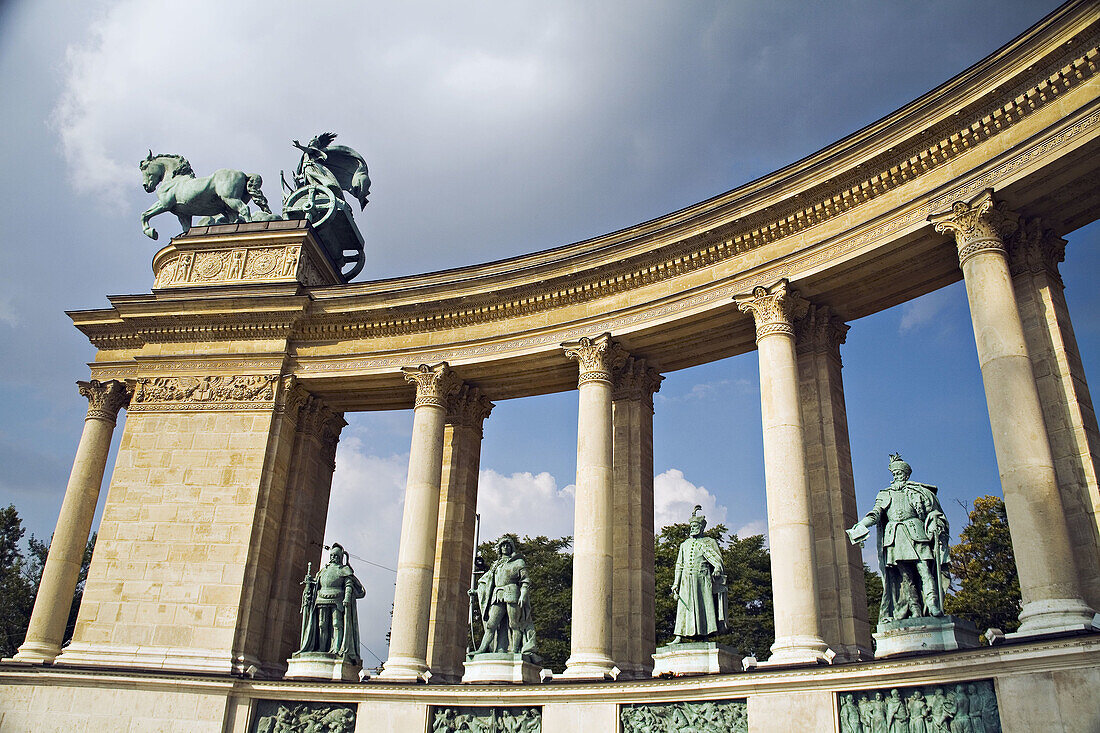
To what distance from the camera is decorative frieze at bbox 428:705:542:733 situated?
82.2 ft

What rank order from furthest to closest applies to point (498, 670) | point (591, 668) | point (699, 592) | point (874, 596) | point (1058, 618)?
point (874, 596)
point (498, 670)
point (591, 668)
point (699, 592)
point (1058, 618)

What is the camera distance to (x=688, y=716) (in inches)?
898

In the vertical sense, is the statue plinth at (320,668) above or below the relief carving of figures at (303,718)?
above

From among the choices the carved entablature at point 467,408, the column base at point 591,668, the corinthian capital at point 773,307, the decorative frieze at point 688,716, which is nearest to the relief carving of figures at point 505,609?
the column base at point 591,668

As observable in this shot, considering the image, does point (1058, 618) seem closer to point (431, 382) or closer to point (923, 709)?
point (923, 709)

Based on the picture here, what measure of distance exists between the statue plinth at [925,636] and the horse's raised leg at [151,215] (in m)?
33.8

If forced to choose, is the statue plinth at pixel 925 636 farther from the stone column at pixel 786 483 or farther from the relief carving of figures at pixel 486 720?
the relief carving of figures at pixel 486 720

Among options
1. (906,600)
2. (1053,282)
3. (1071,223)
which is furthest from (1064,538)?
(1071,223)

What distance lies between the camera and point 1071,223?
23422 millimetres

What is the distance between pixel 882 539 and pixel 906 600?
1.54 metres

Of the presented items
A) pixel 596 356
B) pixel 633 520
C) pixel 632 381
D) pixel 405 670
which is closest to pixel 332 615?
pixel 405 670

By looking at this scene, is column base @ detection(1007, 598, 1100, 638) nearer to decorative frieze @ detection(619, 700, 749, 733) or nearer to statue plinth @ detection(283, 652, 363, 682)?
decorative frieze @ detection(619, 700, 749, 733)

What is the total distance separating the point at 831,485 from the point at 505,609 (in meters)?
10.7

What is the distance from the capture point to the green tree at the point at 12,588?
6016 centimetres
